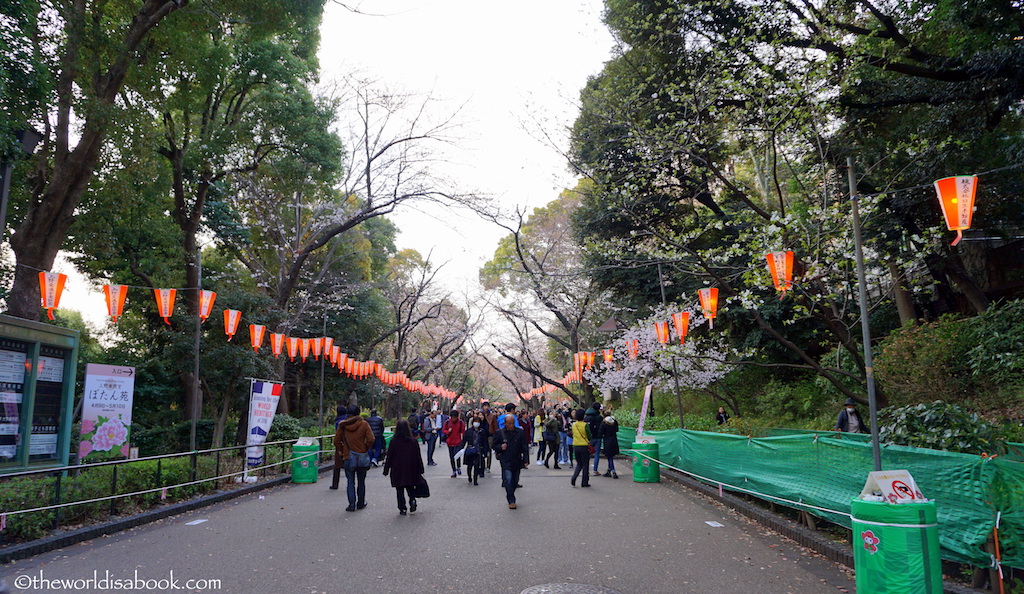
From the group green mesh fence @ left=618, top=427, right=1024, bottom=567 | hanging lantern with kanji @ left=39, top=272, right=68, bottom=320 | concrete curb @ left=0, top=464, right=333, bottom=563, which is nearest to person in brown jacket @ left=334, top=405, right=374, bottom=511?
concrete curb @ left=0, top=464, right=333, bottom=563

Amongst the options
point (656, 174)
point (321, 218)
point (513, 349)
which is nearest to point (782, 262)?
point (656, 174)

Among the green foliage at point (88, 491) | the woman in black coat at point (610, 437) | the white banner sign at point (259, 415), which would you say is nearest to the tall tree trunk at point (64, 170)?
the white banner sign at point (259, 415)

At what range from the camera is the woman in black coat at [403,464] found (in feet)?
30.5

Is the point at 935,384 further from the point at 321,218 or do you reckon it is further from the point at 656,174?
the point at 321,218

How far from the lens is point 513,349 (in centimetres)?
4241

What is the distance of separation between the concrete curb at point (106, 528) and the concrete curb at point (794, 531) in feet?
28.5

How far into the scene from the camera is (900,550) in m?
4.52

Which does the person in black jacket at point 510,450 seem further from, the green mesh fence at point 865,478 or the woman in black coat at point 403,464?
the green mesh fence at point 865,478

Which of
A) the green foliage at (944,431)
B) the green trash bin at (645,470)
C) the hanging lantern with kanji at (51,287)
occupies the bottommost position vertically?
the green trash bin at (645,470)

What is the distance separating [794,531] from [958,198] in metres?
4.44

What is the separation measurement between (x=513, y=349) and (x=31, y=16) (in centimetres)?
3437

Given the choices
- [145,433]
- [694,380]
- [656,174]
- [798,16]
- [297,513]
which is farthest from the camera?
[694,380]

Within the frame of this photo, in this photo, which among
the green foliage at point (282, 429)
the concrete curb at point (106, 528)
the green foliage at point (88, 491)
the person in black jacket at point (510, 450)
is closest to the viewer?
the concrete curb at point (106, 528)

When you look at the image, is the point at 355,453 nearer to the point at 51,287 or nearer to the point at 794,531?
the point at 794,531
